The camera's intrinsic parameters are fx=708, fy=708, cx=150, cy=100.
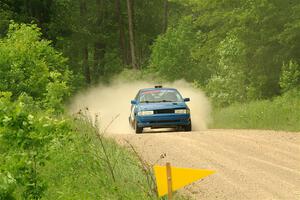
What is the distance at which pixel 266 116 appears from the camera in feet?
79.6

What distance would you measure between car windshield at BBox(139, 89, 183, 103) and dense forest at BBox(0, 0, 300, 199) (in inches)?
110

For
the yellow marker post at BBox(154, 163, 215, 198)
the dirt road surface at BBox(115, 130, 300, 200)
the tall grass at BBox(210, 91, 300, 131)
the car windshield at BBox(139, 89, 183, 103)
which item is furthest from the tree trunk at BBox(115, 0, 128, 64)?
the yellow marker post at BBox(154, 163, 215, 198)

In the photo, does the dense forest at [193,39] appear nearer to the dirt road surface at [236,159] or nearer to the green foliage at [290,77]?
the green foliage at [290,77]

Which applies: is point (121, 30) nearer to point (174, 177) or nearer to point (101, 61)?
point (101, 61)

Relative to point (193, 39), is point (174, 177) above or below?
below

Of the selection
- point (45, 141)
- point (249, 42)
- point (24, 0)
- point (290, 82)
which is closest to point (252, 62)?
point (249, 42)

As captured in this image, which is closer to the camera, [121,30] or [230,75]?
[230,75]

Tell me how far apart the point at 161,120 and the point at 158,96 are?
1484mm

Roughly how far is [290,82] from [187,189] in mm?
16548

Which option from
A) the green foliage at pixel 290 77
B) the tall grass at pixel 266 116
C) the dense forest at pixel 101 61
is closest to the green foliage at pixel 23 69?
the dense forest at pixel 101 61

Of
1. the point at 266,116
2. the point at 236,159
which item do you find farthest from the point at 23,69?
the point at 236,159

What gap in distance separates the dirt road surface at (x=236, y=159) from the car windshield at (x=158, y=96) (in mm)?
3773

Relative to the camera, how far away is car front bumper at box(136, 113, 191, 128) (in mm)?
22469

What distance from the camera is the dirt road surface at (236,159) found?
11.3 meters
